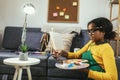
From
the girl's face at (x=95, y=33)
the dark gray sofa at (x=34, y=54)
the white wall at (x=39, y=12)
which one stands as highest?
the white wall at (x=39, y=12)

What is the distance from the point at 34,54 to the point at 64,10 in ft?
A: 3.65

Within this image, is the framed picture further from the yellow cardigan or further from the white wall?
the yellow cardigan

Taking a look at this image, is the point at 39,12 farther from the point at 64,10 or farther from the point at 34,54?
the point at 34,54

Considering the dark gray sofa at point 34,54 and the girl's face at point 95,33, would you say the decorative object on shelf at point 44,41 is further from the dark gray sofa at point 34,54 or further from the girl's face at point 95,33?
the girl's face at point 95,33

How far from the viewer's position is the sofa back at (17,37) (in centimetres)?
359

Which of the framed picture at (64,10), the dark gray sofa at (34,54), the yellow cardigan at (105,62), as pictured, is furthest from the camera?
the framed picture at (64,10)

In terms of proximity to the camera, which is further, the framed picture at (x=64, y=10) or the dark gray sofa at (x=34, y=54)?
the framed picture at (x=64, y=10)

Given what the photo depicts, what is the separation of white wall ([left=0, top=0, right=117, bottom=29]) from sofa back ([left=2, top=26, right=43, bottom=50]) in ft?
0.71

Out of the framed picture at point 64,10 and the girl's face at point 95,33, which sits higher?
the framed picture at point 64,10

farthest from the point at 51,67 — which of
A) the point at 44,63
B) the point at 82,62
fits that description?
the point at 82,62

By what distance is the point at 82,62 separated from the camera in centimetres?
174

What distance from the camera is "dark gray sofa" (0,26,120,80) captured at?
2828mm

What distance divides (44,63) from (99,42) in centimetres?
122

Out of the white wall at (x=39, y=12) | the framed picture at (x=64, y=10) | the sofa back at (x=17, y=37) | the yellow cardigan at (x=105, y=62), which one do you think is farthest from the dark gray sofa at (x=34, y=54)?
the yellow cardigan at (x=105, y=62)
